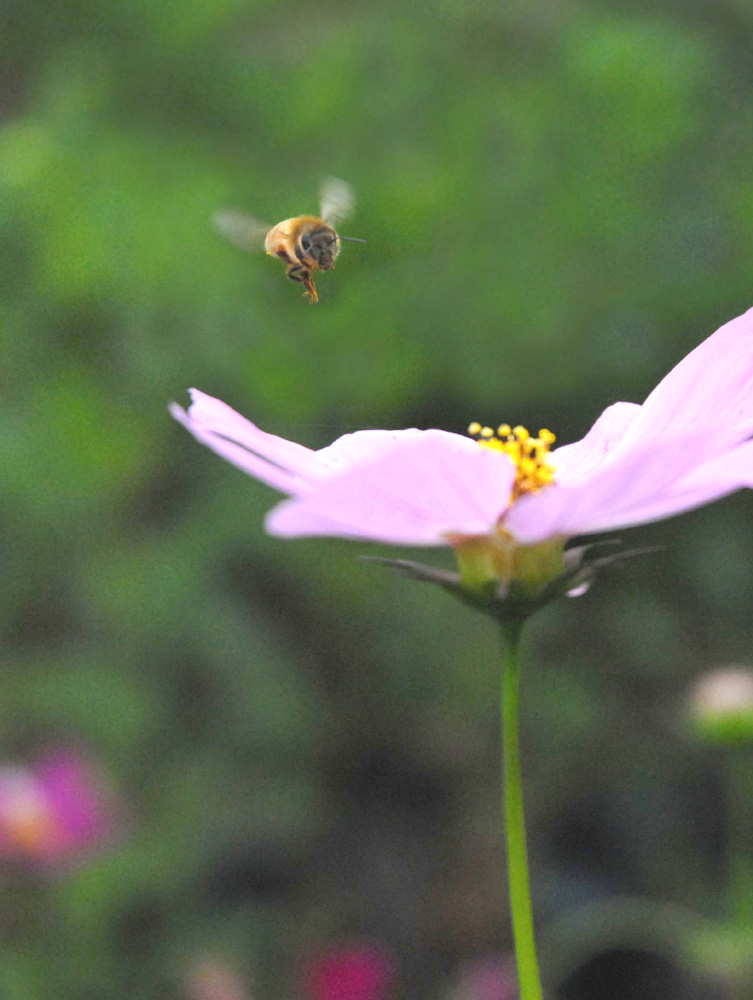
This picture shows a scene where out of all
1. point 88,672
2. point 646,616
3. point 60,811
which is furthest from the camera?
point 646,616

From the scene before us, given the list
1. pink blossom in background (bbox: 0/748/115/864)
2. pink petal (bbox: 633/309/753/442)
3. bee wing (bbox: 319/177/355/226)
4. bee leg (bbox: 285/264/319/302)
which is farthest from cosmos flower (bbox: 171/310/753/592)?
pink blossom in background (bbox: 0/748/115/864)

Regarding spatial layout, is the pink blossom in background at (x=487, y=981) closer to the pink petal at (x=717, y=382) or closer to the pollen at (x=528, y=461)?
the pollen at (x=528, y=461)

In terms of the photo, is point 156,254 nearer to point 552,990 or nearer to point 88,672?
point 88,672

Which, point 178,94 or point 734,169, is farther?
point 734,169

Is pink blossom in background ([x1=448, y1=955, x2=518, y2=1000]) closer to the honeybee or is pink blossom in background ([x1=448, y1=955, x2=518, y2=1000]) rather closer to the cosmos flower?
the honeybee

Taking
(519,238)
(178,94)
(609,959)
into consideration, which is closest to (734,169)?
(519,238)

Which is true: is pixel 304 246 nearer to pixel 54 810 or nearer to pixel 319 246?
pixel 319 246

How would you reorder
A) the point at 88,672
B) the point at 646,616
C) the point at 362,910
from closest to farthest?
the point at 88,672 → the point at 362,910 → the point at 646,616
